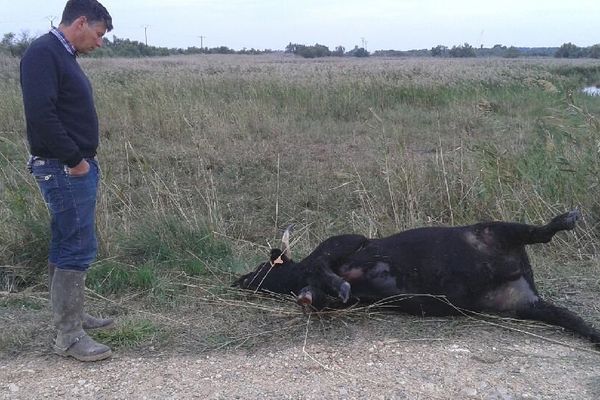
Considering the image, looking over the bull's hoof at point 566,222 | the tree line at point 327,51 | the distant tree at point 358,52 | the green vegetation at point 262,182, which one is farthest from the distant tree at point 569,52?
the bull's hoof at point 566,222

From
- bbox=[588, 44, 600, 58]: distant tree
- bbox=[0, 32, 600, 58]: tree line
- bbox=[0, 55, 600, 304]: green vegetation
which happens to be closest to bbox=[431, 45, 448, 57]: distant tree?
bbox=[0, 32, 600, 58]: tree line

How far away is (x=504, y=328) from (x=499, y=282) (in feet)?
0.92

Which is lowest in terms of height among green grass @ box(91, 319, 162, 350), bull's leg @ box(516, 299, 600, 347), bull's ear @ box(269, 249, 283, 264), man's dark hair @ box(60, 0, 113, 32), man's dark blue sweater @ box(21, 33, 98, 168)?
green grass @ box(91, 319, 162, 350)

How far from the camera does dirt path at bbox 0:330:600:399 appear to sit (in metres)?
3.38

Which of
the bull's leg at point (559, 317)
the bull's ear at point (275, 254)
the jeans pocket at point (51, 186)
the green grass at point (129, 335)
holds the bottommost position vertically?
the green grass at point (129, 335)

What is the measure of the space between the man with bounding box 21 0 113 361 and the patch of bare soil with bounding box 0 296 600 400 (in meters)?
0.27

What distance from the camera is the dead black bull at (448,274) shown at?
415 cm

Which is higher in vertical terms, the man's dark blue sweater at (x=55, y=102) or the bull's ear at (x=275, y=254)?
the man's dark blue sweater at (x=55, y=102)

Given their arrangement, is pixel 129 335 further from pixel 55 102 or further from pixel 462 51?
pixel 462 51

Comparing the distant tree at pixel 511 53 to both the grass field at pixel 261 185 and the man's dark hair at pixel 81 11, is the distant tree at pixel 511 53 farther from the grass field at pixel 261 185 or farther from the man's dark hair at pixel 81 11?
the man's dark hair at pixel 81 11

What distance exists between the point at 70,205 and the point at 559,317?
2934 millimetres

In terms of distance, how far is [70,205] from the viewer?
12.0 ft

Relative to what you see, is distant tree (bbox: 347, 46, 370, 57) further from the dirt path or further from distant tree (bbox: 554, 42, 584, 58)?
the dirt path

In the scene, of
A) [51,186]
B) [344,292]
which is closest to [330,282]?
[344,292]
